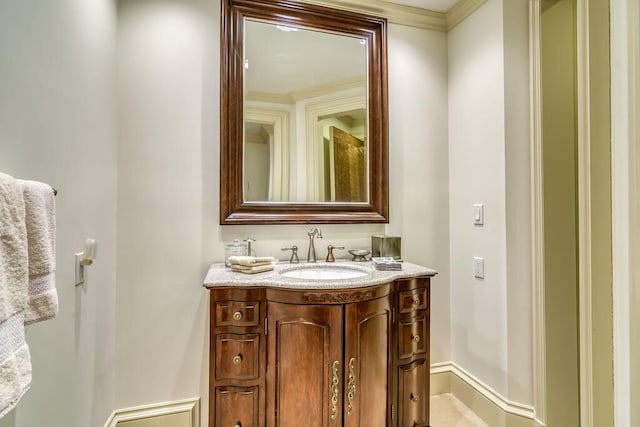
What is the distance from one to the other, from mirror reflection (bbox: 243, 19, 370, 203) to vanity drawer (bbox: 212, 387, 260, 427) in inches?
37.4

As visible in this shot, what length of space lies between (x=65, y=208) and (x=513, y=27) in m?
2.24

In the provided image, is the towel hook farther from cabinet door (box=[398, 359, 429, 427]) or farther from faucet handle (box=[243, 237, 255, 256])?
cabinet door (box=[398, 359, 429, 427])

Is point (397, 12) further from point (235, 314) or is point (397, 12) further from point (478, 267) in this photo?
point (235, 314)

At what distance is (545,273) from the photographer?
155 cm

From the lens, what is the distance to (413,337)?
1538mm

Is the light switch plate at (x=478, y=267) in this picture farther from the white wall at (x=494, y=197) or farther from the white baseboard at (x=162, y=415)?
the white baseboard at (x=162, y=415)

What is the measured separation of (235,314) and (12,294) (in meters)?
0.79

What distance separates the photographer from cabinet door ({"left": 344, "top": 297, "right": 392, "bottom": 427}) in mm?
1294

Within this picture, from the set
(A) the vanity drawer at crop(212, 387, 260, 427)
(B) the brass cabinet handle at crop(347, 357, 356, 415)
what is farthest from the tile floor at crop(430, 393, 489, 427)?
(A) the vanity drawer at crop(212, 387, 260, 427)

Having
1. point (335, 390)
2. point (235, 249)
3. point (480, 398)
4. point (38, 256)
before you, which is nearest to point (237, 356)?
point (335, 390)

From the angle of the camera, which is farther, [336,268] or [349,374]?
[336,268]

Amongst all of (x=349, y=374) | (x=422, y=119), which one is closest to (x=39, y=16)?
(x=349, y=374)

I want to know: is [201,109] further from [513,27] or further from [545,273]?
[545,273]

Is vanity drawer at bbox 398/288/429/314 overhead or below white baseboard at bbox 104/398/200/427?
overhead
